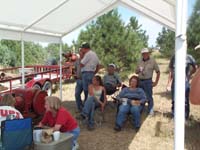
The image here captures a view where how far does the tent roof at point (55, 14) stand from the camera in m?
6.34

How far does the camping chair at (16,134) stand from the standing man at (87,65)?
3451 millimetres

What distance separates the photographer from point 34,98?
5895 millimetres

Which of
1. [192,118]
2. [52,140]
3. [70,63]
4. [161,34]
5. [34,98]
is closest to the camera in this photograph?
[52,140]

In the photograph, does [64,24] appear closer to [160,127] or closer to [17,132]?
[160,127]

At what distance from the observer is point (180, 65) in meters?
2.92

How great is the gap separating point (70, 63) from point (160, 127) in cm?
724

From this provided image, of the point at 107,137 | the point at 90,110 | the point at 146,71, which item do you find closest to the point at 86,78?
the point at 90,110

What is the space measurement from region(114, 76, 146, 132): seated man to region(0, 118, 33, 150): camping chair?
2556mm

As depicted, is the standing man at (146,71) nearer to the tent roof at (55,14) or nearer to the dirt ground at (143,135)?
the dirt ground at (143,135)

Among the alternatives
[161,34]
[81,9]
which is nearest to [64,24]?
[81,9]

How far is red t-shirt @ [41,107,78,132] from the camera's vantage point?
4609 mm

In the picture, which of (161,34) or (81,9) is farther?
(161,34)

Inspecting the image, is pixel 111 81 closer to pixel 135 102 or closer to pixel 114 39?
pixel 135 102

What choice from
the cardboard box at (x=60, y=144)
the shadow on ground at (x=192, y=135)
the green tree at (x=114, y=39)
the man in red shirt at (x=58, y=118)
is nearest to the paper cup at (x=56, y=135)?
the cardboard box at (x=60, y=144)
